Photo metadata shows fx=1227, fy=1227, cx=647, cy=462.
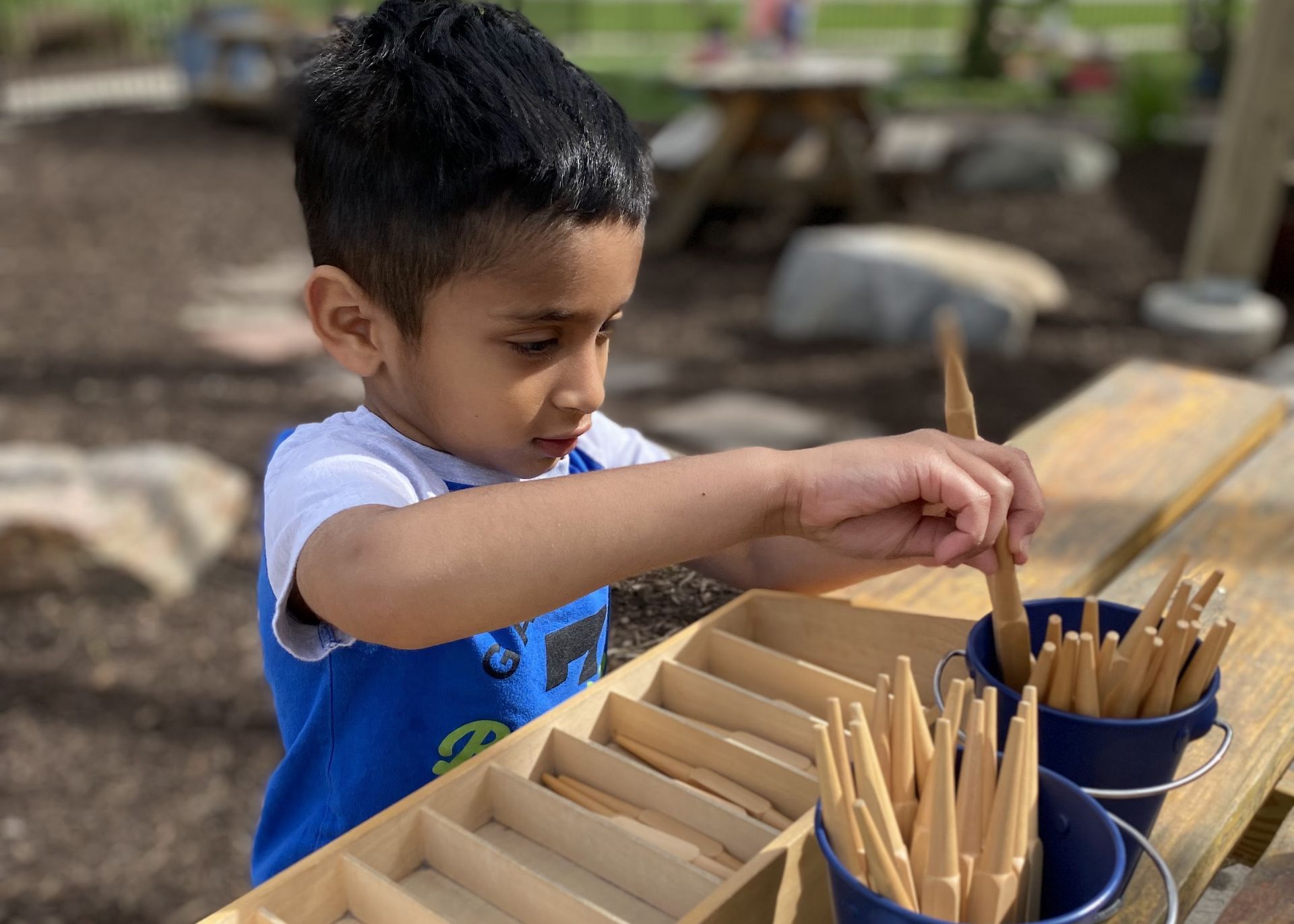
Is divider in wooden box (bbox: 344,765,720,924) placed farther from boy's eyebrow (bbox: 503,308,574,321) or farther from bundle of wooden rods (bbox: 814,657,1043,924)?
boy's eyebrow (bbox: 503,308,574,321)

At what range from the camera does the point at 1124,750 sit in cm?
93

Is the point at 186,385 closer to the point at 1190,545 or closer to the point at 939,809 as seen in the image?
the point at 1190,545

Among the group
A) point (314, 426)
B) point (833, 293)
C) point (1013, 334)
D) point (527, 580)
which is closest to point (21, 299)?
point (833, 293)

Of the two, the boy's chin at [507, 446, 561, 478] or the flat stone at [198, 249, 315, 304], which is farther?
the flat stone at [198, 249, 315, 304]

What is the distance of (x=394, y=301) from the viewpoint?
117 centimetres

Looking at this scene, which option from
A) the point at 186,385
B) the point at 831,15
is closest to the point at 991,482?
the point at 186,385

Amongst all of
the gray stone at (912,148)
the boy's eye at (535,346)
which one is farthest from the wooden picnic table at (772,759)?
the gray stone at (912,148)

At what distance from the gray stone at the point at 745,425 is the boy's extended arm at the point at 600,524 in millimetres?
3441

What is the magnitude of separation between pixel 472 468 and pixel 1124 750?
68 cm

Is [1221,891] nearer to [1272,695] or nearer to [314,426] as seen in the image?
[1272,695]

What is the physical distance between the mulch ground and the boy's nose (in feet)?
1.13

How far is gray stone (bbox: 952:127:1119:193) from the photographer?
29.1 feet

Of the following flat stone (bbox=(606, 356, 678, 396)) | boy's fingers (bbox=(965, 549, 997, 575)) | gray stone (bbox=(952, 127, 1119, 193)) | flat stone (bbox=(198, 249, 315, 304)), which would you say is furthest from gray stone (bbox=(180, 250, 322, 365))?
gray stone (bbox=(952, 127, 1119, 193))

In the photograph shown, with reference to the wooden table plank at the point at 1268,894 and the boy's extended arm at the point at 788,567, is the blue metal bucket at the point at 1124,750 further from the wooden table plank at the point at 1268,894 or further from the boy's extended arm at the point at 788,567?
the boy's extended arm at the point at 788,567
